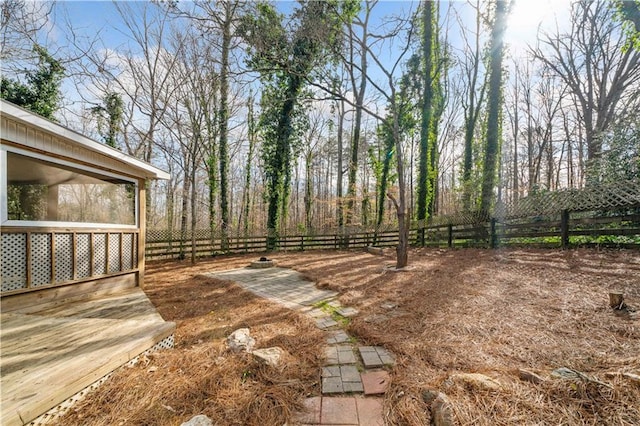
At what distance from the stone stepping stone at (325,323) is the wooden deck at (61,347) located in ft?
5.25

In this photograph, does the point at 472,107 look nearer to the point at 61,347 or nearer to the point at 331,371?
the point at 331,371

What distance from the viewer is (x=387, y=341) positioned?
2.37 metres

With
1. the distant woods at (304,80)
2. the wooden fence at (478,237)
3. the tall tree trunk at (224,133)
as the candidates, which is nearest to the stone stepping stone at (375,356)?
the distant woods at (304,80)

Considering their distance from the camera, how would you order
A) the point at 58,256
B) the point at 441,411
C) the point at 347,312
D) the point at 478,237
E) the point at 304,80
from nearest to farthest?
the point at 441,411 → the point at 347,312 → the point at 58,256 → the point at 304,80 → the point at 478,237

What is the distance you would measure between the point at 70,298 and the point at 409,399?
476 cm

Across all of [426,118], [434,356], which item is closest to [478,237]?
[426,118]

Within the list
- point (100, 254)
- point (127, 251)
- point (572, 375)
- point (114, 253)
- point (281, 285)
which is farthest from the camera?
point (281, 285)

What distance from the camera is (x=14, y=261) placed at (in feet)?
10.3

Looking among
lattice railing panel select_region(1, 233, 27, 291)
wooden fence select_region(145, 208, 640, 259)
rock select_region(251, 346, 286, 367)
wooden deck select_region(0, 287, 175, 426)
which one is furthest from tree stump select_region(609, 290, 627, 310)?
lattice railing panel select_region(1, 233, 27, 291)

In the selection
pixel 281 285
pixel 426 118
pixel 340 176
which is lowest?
pixel 281 285

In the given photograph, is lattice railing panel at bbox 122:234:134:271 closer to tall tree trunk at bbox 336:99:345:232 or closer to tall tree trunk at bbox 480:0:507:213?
tall tree trunk at bbox 336:99:345:232

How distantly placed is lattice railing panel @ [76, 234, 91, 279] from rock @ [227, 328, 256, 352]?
3.14 metres

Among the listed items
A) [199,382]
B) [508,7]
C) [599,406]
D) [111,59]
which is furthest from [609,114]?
[111,59]

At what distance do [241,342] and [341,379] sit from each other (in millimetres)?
1023
